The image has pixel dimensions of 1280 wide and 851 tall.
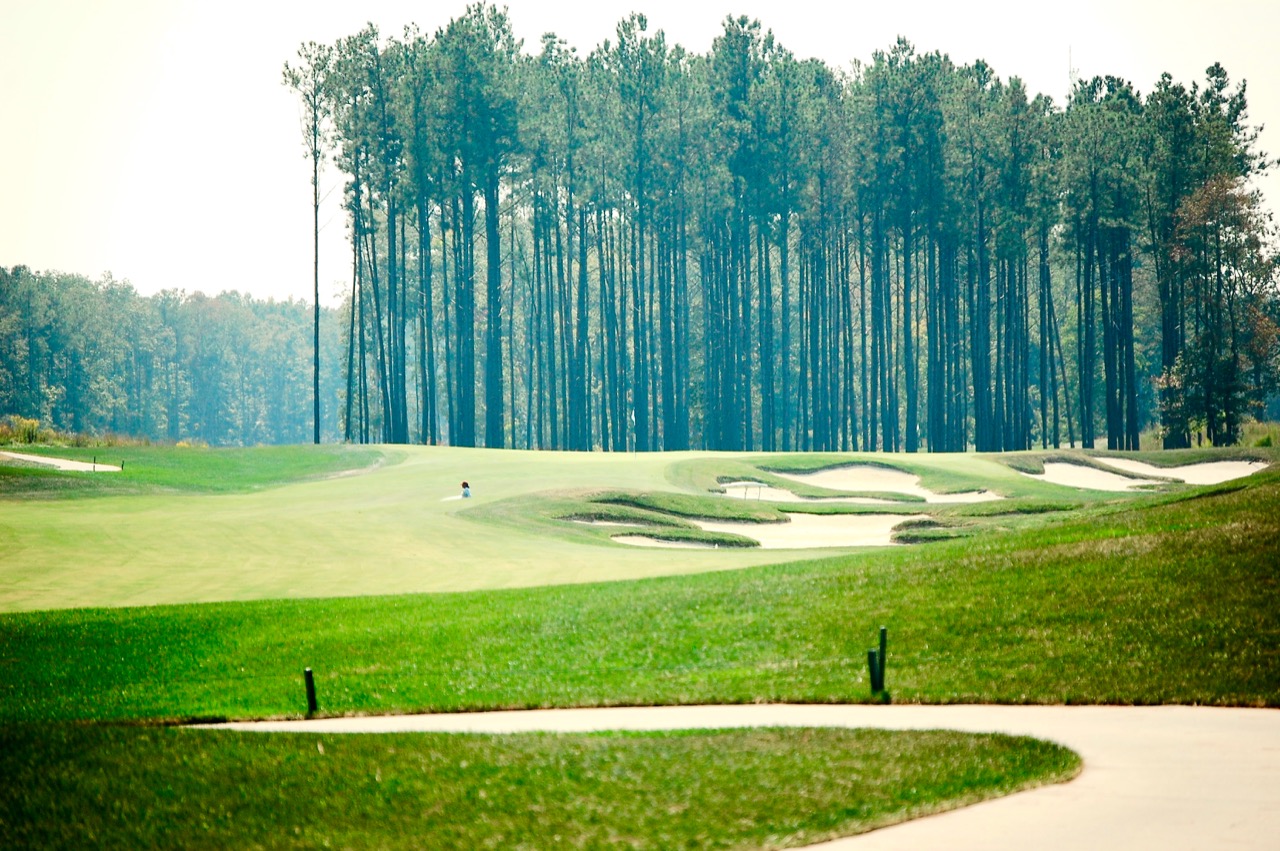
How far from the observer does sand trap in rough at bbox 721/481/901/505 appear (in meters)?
43.7

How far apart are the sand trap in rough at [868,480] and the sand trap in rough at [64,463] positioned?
25837mm

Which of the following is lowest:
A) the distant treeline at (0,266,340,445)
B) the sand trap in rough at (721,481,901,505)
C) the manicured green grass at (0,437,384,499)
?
the sand trap in rough at (721,481,901,505)

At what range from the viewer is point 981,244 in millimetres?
73125

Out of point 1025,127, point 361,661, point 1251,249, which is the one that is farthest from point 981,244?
point 361,661

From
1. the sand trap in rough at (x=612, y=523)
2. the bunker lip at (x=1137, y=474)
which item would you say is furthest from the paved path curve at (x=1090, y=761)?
the bunker lip at (x=1137, y=474)

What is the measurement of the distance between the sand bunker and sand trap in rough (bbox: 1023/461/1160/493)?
45.6ft

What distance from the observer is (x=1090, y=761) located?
32.1ft

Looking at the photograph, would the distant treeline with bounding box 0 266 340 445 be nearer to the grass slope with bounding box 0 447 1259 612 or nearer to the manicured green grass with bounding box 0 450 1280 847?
the grass slope with bounding box 0 447 1259 612

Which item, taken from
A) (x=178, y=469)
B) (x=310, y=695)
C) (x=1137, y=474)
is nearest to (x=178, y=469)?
(x=178, y=469)

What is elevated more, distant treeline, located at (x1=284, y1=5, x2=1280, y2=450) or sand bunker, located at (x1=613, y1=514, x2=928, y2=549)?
distant treeline, located at (x1=284, y1=5, x2=1280, y2=450)

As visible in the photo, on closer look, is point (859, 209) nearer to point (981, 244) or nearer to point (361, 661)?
point (981, 244)

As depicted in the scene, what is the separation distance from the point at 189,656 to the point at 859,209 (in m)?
65.3

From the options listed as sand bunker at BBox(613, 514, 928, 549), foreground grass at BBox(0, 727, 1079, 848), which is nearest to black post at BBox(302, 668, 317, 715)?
foreground grass at BBox(0, 727, 1079, 848)

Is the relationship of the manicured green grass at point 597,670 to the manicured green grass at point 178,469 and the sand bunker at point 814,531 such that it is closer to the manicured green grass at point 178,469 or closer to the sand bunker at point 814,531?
the sand bunker at point 814,531
